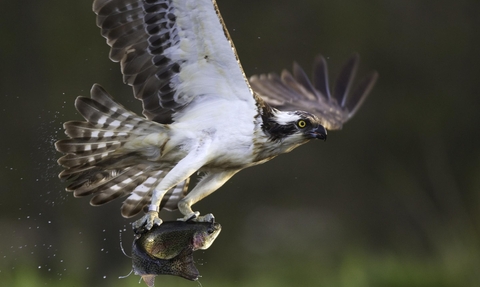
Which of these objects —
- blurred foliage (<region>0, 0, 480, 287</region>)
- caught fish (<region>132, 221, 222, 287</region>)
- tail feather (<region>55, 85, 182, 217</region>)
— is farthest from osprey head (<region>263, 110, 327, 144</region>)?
blurred foliage (<region>0, 0, 480, 287</region>)

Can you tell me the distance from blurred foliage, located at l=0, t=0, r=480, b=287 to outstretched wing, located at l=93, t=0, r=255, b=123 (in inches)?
50.9

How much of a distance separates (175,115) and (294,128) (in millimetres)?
771

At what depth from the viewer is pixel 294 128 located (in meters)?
4.95

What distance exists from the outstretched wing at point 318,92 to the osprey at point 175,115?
1.44 meters

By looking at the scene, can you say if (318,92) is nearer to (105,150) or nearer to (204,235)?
(105,150)

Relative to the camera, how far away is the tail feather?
4906 mm

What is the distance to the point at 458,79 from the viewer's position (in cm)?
1027

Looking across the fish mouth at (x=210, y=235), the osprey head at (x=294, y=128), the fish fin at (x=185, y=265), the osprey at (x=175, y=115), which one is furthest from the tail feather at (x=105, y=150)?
the fish fin at (x=185, y=265)

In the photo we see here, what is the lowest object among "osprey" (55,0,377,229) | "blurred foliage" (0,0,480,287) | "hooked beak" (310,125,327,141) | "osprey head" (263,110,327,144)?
"blurred foliage" (0,0,480,287)

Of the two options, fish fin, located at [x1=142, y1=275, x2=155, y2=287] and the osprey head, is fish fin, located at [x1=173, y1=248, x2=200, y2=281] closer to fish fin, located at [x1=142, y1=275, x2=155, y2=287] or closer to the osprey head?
fish fin, located at [x1=142, y1=275, x2=155, y2=287]

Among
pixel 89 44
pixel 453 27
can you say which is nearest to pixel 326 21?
pixel 453 27

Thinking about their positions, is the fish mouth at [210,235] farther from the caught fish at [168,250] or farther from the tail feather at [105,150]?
the tail feather at [105,150]

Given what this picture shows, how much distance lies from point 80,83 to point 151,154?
3.82m

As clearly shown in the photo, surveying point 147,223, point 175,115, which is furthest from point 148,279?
point 175,115
